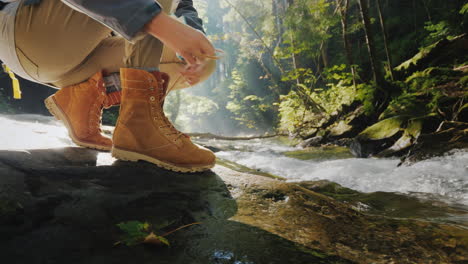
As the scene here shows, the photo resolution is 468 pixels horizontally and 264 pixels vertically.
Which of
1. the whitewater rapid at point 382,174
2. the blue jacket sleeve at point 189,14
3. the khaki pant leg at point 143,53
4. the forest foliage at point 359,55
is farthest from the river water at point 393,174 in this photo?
the forest foliage at point 359,55

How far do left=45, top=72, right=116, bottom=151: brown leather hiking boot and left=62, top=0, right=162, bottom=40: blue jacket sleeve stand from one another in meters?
1.13

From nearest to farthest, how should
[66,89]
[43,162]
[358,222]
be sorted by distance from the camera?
[358,222] → [43,162] → [66,89]

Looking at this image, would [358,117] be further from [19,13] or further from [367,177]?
[19,13]

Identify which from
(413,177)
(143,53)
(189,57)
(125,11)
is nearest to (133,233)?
(189,57)

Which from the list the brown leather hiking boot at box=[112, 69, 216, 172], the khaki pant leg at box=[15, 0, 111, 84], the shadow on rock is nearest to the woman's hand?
the brown leather hiking boot at box=[112, 69, 216, 172]

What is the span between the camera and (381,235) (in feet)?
3.43

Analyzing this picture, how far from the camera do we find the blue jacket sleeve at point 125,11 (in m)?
1.04

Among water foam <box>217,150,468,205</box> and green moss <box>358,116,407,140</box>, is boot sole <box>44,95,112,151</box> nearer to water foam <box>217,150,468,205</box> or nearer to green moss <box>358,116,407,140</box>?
water foam <box>217,150,468,205</box>

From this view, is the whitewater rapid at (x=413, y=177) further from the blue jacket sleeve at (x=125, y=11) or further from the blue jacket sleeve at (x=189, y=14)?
the blue jacket sleeve at (x=125, y=11)

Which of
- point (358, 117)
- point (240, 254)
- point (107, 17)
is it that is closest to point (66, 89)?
point (107, 17)

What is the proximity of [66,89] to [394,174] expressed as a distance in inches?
130

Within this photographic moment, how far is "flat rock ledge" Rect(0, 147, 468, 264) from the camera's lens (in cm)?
81

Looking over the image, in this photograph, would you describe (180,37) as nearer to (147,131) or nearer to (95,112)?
(147,131)

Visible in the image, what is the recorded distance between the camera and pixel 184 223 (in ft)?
3.51
